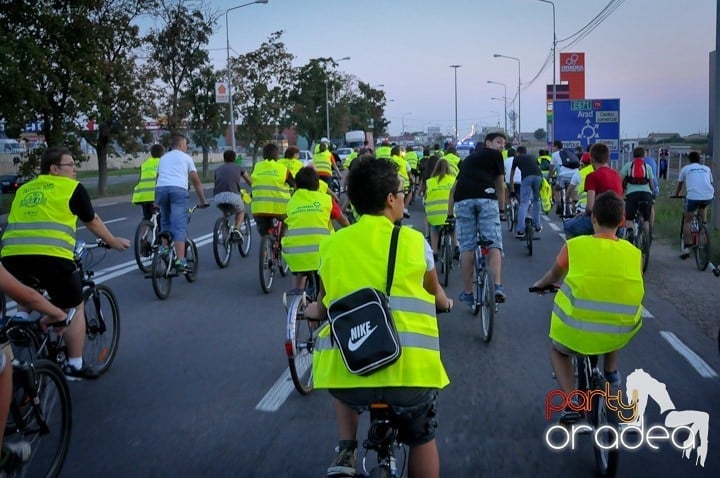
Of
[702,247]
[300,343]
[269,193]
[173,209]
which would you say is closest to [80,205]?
[300,343]

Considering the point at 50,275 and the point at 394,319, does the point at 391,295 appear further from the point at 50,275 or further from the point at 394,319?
the point at 50,275

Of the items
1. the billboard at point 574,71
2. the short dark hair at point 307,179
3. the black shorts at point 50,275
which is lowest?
the black shorts at point 50,275

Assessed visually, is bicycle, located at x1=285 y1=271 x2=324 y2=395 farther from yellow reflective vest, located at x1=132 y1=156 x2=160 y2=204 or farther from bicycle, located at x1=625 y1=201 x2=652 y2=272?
bicycle, located at x1=625 y1=201 x2=652 y2=272

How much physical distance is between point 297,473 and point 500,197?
4720 millimetres

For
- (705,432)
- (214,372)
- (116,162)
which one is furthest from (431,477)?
(116,162)

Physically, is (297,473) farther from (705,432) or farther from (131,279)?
(131,279)

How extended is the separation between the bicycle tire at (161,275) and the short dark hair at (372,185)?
6.73m

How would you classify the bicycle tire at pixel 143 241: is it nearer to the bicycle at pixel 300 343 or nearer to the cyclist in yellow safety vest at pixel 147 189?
the cyclist in yellow safety vest at pixel 147 189

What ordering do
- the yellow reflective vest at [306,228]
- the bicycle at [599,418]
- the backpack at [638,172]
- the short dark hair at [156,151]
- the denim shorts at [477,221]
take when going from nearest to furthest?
the bicycle at [599,418] → the yellow reflective vest at [306,228] → the denim shorts at [477,221] → the backpack at [638,172] → the short dark hair at [156,151]

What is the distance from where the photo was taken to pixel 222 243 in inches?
498

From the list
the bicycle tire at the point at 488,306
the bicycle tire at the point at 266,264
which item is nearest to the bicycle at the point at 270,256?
the bicycle tire at the point at 266,264

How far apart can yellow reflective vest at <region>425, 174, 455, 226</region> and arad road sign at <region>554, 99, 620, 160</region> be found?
1780cm

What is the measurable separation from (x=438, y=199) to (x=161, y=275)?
12.1ft

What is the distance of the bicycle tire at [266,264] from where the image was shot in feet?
33.4
